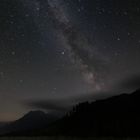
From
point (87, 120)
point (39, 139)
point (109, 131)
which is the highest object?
point (87, 120)

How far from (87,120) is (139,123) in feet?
155

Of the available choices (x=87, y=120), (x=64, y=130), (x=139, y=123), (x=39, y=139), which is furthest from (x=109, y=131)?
(x=39, y=139)

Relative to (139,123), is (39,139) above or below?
below

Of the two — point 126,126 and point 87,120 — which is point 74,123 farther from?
point 126,126

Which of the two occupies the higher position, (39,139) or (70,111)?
(70,111)

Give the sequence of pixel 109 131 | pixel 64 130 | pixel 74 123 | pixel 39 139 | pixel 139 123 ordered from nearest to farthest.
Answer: pixel 39 139, pixel 109 131, pixel 139 123, pixel 64 130, pixel 74 123

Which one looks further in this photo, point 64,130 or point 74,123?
point 74,123

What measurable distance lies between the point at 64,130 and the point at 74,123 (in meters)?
14.0

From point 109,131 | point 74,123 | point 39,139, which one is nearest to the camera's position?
point 39,139

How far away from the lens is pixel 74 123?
586ft

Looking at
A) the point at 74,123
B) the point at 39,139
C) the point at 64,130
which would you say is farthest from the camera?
the point at 74,123

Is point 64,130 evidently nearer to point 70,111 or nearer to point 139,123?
point 70,111

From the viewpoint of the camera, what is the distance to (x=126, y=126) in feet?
470

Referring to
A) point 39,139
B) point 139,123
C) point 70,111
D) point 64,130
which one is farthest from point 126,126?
point 39,139
